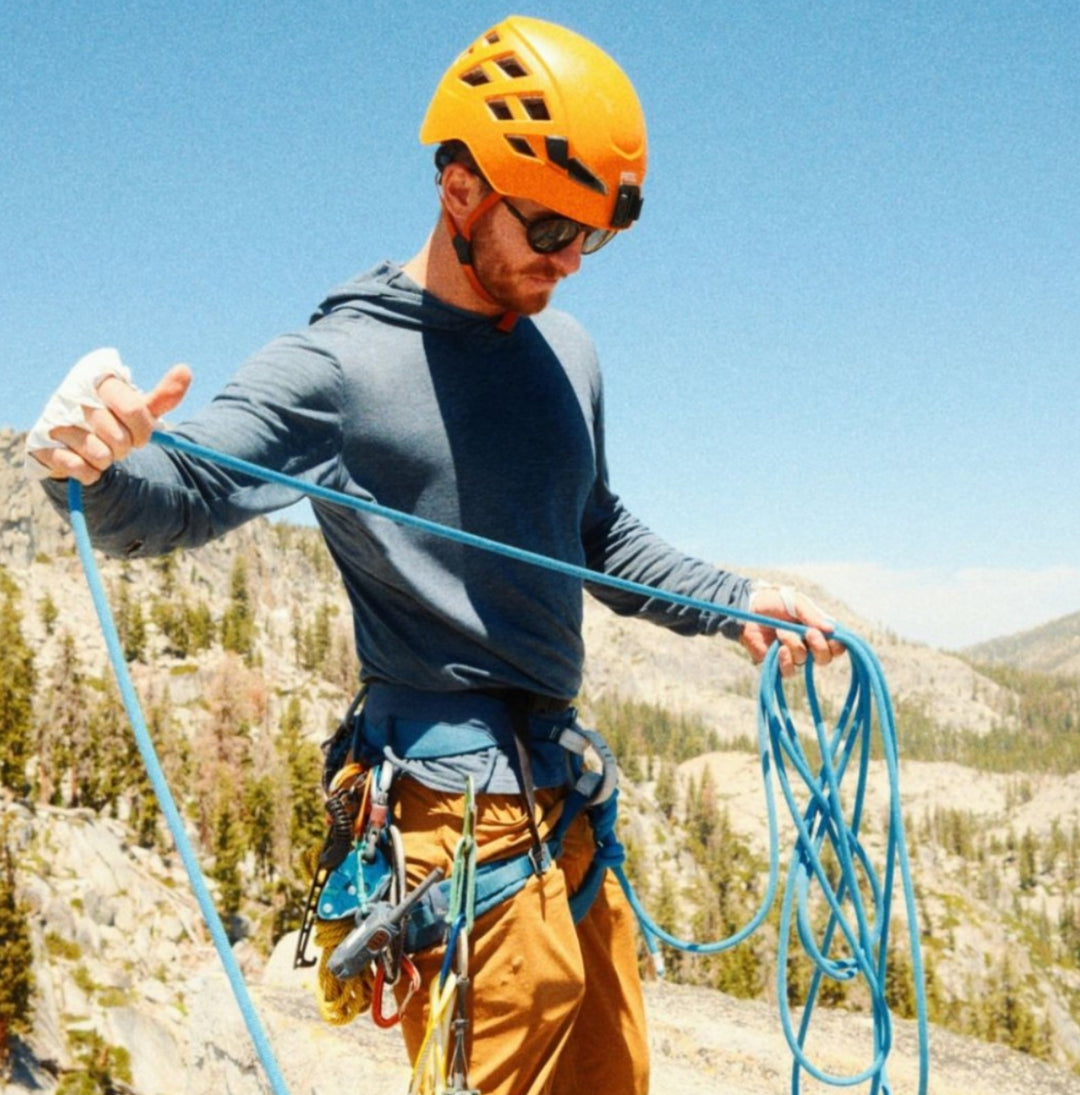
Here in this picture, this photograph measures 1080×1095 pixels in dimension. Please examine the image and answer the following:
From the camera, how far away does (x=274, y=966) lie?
15.4 m

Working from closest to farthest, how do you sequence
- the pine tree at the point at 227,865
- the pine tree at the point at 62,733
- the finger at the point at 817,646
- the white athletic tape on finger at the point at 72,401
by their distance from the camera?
the white athletic tape on finger at the point at 72,401
the finger at the point at 817,646
the pine tree at the point at 227,865
the pine tree at the point at 62,733

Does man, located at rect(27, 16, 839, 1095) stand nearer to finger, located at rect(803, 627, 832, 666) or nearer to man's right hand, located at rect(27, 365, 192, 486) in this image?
man's right hand, located at rect(27, 365, 192, 486)

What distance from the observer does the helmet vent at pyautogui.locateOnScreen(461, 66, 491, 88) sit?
8.32 ft

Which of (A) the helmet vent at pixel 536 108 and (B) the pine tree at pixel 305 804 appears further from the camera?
(B) the pine tree at pixel 305 804

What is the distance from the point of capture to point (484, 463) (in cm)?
253

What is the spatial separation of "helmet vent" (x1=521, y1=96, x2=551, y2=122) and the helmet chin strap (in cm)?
20

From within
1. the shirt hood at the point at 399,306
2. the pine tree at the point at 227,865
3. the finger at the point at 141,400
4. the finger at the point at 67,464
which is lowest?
the pine tree at the point at 227,865

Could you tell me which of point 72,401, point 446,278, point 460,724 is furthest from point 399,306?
point 460,724

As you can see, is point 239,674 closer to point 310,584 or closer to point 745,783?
point 310,584

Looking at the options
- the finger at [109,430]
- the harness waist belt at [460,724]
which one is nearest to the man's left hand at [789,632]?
the harness waist belt at [460,724]

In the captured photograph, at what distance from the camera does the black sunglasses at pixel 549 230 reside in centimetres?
248

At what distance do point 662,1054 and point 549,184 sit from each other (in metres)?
9.76

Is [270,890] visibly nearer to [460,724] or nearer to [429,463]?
[460,724]

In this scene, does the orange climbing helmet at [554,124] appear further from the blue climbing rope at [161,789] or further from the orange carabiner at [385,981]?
the orange carabiner at [385,981]
